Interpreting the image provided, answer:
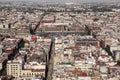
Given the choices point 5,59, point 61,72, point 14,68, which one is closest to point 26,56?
point 5,59

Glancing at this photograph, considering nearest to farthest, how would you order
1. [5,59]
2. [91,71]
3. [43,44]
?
[91,71] < [5,59] < [43,44]

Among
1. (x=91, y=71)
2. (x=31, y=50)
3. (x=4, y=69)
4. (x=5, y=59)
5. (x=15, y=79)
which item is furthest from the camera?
(x=31, y=50)

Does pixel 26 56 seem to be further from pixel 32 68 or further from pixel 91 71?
pixel 91 71

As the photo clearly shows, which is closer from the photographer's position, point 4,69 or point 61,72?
point 61,72

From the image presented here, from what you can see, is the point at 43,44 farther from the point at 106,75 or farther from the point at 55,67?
the point at 106,75

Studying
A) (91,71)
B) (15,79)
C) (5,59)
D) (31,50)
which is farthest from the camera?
(31,50)

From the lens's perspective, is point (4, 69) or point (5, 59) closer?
point (4, 69)

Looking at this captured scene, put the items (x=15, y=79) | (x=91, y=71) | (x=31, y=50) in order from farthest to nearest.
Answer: (x=31, y=50) → (x=91, y=71) → (x=15, y=79)

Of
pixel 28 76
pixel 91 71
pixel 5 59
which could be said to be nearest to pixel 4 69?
pixel 5 59

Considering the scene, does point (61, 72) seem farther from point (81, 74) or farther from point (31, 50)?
point (31, 50)
